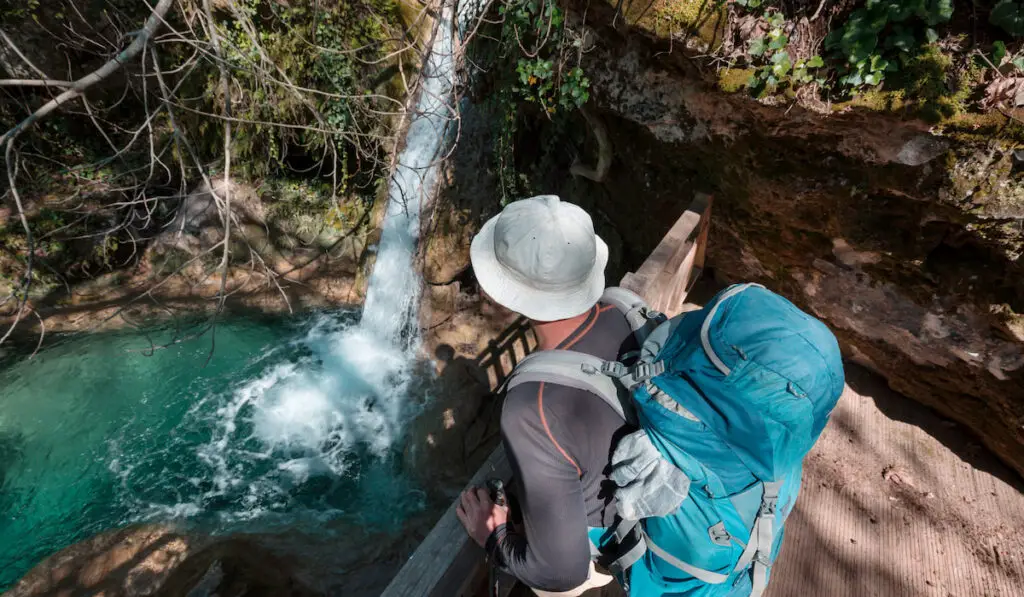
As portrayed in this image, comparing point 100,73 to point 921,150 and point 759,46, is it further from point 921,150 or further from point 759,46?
point 921,150

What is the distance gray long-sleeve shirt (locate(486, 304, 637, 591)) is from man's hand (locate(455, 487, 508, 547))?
190mm

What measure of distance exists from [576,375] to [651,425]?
0.81 ft

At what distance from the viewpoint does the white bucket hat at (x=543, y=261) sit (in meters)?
1.38

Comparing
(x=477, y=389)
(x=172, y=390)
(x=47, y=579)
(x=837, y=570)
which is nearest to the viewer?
(x=837, y=570)

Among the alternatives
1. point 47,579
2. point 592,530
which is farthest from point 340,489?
point 592,530

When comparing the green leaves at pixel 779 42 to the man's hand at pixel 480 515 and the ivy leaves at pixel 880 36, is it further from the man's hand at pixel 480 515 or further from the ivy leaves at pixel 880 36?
the man's hand at pixel 480 515

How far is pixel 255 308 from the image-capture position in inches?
277

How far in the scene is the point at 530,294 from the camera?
4.65 feet

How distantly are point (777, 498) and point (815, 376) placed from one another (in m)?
0.36

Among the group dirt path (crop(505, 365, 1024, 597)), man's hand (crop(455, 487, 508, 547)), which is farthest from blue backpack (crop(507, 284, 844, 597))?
dirt path (crop(505, 365, 1024, 597))

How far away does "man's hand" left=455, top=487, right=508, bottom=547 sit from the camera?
164 centimetres

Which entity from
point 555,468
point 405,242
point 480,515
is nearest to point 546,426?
point 555,468

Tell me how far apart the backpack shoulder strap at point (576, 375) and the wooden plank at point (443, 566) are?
69 centimetres

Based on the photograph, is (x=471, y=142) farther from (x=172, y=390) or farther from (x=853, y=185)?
(x=172, y=390)
